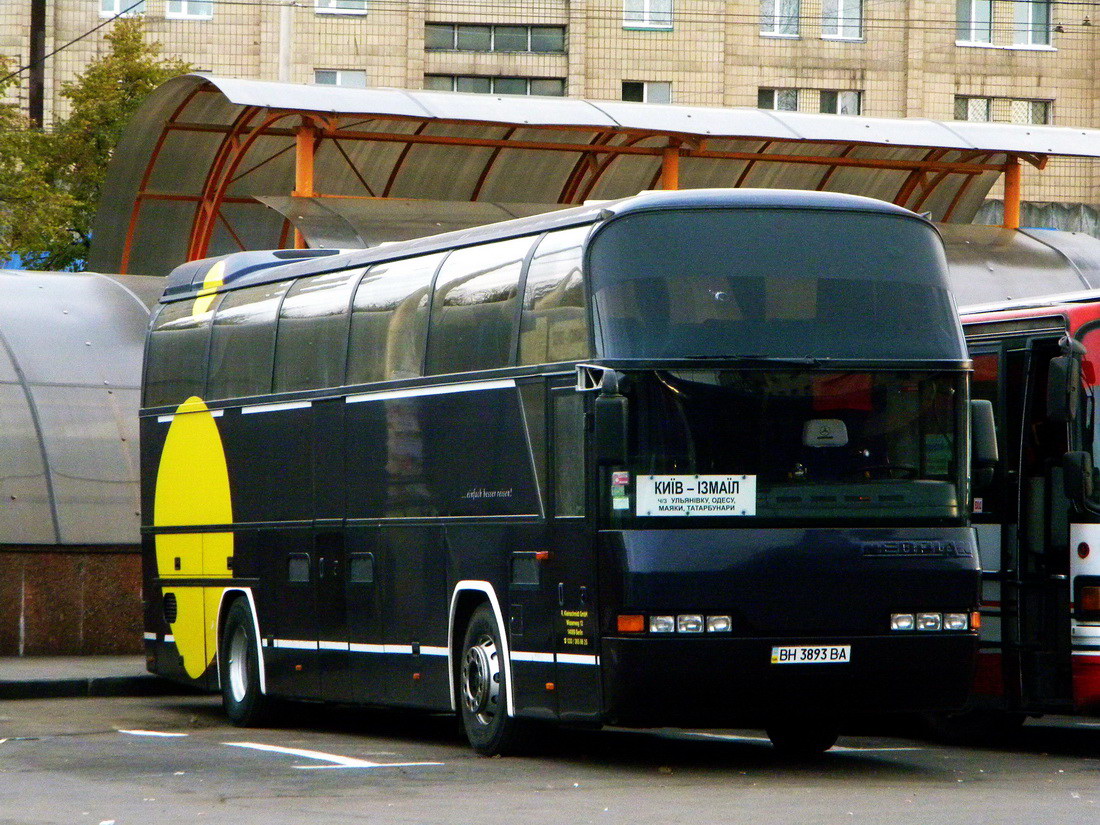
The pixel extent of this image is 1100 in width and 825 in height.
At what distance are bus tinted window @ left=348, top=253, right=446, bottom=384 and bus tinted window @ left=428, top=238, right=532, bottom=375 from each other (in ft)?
0.61

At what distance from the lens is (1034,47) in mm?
54438

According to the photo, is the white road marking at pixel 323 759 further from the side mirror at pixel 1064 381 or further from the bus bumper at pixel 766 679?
the side mirror at pixel 1064 381

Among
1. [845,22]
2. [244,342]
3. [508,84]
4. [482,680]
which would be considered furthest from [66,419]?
[845,22]

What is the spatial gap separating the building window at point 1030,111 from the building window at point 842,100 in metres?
4.36

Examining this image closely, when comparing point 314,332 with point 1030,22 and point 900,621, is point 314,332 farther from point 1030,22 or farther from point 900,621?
point 1030,22

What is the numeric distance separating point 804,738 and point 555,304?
3167mm

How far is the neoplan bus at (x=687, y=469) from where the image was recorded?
1145cm

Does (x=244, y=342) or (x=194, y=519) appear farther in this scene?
(x=194, y=519)

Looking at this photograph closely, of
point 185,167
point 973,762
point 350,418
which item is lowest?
point 973,762

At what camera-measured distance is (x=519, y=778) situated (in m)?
11.5

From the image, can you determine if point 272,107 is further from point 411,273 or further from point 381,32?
point 381,32

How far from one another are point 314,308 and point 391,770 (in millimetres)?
4349

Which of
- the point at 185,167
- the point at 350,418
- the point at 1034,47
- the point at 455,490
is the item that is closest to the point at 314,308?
the point at 350,418

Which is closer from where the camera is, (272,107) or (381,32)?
(272,107)
